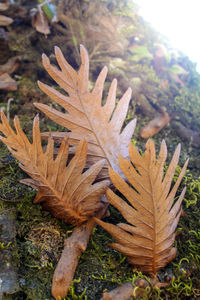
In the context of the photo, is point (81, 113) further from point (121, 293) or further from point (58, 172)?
point (121, 293)

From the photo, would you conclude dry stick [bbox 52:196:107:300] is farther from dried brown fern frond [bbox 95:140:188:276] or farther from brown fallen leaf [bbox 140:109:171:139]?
brown fallen leaf [bbox 140:109:171:139]

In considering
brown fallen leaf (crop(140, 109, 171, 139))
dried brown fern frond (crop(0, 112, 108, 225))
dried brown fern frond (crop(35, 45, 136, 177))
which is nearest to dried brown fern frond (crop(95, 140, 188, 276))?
dried brown fern frond (crop(0, 112, 108, 225))

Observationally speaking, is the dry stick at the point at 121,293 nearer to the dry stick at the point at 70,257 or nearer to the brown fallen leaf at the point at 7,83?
the dry stick at the point at 70,257

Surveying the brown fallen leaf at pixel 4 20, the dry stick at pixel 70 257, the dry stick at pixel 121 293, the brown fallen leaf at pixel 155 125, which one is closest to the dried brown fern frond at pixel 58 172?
the dry stick at pixel 70 257

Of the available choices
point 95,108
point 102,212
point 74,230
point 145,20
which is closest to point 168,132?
point 95,108

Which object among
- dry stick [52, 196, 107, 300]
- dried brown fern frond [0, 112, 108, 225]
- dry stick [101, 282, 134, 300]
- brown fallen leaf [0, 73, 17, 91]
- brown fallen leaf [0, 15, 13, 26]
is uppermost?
dried brown fern frond [0, 112, 108, 225]

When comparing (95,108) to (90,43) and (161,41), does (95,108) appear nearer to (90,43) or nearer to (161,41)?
(90,43)

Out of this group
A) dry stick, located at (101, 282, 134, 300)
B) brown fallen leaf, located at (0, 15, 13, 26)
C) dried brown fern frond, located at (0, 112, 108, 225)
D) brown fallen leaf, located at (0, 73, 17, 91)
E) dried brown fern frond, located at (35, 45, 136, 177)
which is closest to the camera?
dry stick, located at (101, 282, 134, 300)
